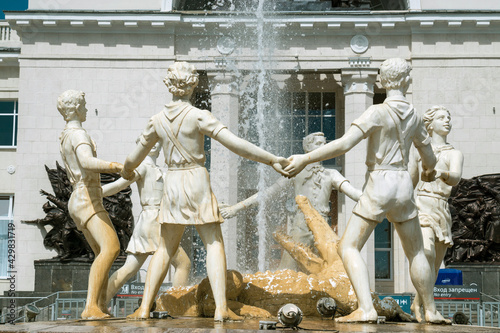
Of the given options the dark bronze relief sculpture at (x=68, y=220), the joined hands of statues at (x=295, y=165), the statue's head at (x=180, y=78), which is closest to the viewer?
the joined hands of statues at (x=295, y=165)

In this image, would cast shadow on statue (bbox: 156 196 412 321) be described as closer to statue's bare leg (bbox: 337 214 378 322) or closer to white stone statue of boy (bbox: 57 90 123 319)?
white stone statue of boy (bbox: 57 90 123 319)

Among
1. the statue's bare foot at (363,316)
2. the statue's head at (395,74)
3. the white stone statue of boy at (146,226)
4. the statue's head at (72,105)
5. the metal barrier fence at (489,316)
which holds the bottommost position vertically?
the metal barrier fence at (489,316)

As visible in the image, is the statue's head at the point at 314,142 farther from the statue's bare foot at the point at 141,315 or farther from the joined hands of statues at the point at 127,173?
the statue's bare foot at the point at 141,315

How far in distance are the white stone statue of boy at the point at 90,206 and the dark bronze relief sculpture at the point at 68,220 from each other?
13328mm

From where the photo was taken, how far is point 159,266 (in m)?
7.53

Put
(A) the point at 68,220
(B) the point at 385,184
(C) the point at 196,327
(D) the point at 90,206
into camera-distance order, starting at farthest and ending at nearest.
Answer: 1. (A) the point at 68,220
2. (D) the point at 90,206
3. (B) the point at 385,184
4. (C) the point at 196,327

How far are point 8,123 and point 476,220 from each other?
560 inches

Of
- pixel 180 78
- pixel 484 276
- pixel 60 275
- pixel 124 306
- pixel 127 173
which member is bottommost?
pixel 124 306

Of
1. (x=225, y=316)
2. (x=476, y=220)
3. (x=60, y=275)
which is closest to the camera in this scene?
(x=225, y=316)

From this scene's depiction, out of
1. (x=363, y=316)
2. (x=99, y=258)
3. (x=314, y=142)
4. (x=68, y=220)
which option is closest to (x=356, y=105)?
(x=68, y=220)

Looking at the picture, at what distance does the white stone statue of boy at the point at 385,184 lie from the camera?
7230 millimetres

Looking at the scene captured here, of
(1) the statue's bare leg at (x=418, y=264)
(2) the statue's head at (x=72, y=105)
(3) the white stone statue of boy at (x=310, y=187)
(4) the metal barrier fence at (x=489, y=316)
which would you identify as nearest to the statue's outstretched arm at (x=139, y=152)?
(2) the statue's head at (x=72, y=105)

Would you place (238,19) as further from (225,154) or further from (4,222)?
(4,222)

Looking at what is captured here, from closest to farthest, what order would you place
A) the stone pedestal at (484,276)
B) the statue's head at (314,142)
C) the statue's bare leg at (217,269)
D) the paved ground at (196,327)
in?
the paved ground at (196,327) → the statue's bare leg at (217,269) → the statue's head at (314,142) → the stone pedestal at (484,276)
